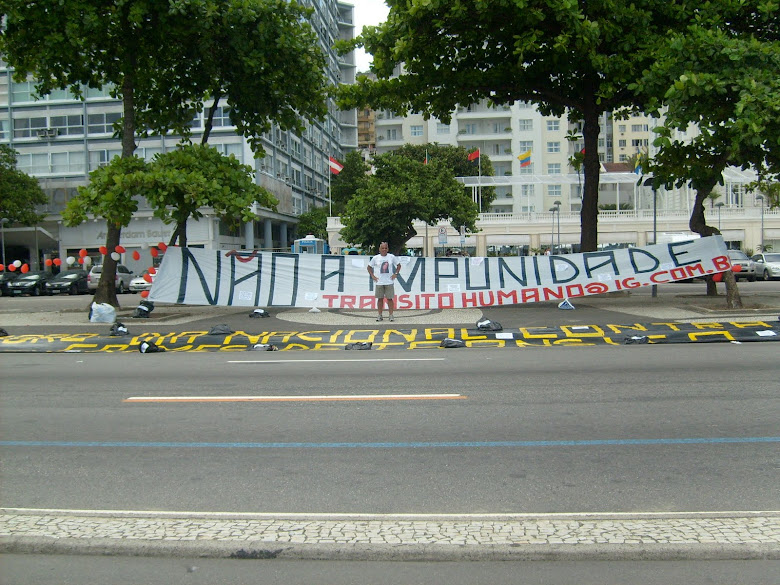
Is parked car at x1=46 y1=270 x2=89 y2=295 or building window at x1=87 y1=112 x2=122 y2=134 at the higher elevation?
building window at x1=87 y1=112 x2=122 y2=134

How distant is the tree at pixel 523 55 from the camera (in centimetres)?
1669

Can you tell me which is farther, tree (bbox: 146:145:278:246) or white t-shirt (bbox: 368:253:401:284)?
tree (bbox: 146:145:278:246)

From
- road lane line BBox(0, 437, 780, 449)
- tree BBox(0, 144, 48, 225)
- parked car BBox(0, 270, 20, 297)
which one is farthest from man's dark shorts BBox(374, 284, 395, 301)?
tree BBox(0, 144, 48, 225)

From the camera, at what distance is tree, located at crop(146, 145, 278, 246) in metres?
16.5

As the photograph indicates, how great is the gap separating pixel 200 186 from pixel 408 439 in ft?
39.5

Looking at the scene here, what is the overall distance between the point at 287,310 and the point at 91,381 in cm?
974

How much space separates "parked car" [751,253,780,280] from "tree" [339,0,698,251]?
18.2m

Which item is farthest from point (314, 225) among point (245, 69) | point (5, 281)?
point (245, 69)

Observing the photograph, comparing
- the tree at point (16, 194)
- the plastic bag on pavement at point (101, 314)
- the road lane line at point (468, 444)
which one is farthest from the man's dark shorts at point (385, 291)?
the tree at point (16, 194)

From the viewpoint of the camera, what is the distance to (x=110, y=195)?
16.3m

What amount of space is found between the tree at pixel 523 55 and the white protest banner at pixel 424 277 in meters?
3.28

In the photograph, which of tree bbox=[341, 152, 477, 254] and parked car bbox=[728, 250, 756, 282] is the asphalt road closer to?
parked car bbox=[728, 250, 756, 282]

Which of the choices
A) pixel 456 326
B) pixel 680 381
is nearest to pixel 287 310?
pixel 456 326

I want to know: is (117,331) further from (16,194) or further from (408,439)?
(16,194)
